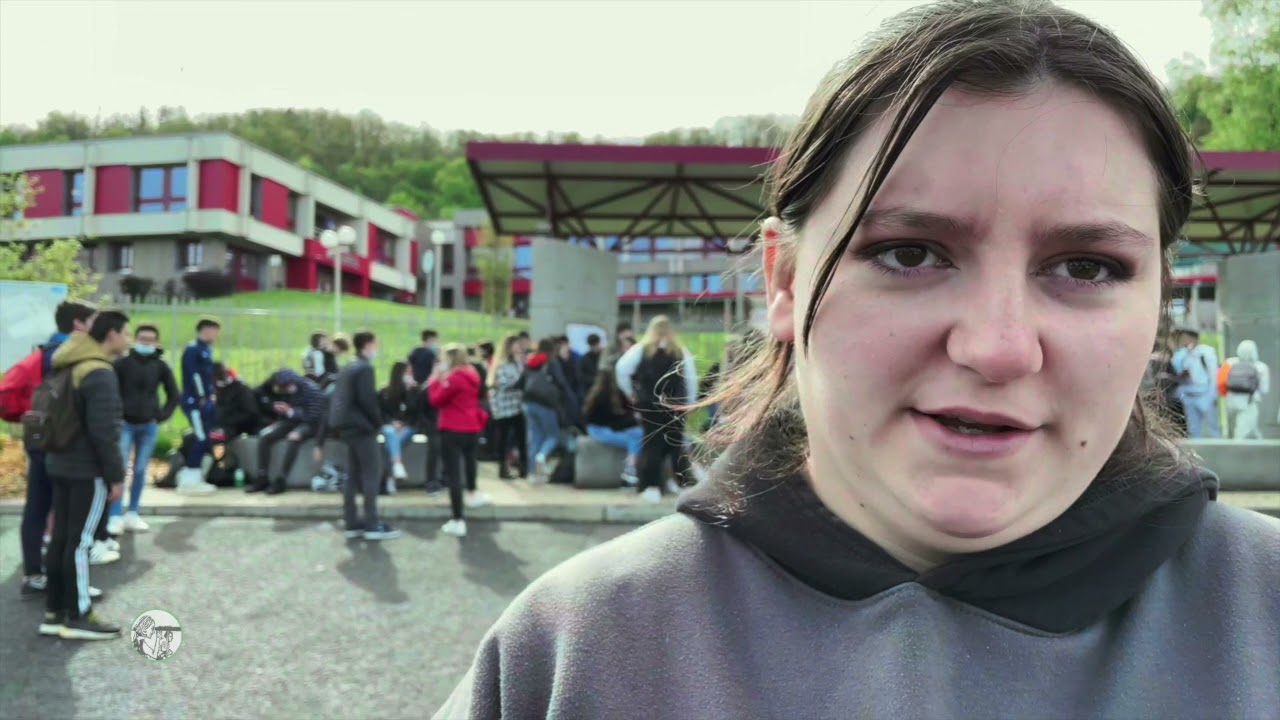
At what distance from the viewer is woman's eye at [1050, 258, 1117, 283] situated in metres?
0.94

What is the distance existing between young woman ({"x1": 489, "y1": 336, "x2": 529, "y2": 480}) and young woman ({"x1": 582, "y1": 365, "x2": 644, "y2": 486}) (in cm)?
96

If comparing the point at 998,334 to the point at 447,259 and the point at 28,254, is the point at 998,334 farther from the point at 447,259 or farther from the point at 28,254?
the point at 447,259

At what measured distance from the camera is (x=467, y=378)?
841 centimetres

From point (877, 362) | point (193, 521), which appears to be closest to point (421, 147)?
point (877, 362)

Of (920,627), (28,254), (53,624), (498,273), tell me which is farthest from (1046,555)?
(498,273)

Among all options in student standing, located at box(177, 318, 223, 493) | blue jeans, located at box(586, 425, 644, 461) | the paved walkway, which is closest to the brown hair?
the paved walkway

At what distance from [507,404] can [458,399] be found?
2.28 meters

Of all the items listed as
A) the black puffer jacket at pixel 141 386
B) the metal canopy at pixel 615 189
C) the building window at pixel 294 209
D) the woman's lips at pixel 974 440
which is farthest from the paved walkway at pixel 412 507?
the building window at pixel 294 209

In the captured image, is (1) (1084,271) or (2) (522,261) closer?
(1) (1084,271)

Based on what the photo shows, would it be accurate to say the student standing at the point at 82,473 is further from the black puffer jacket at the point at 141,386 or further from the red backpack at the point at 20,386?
the black puffer jacket at the point at 141,386

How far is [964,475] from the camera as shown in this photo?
0.93m

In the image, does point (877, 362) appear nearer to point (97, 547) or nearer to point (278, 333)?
point (97, 547)

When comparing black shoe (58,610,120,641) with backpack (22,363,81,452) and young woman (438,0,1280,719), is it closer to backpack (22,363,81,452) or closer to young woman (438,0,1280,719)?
backpack (22,363,81,452)

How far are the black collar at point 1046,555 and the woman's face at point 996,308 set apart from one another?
61 millimetres
